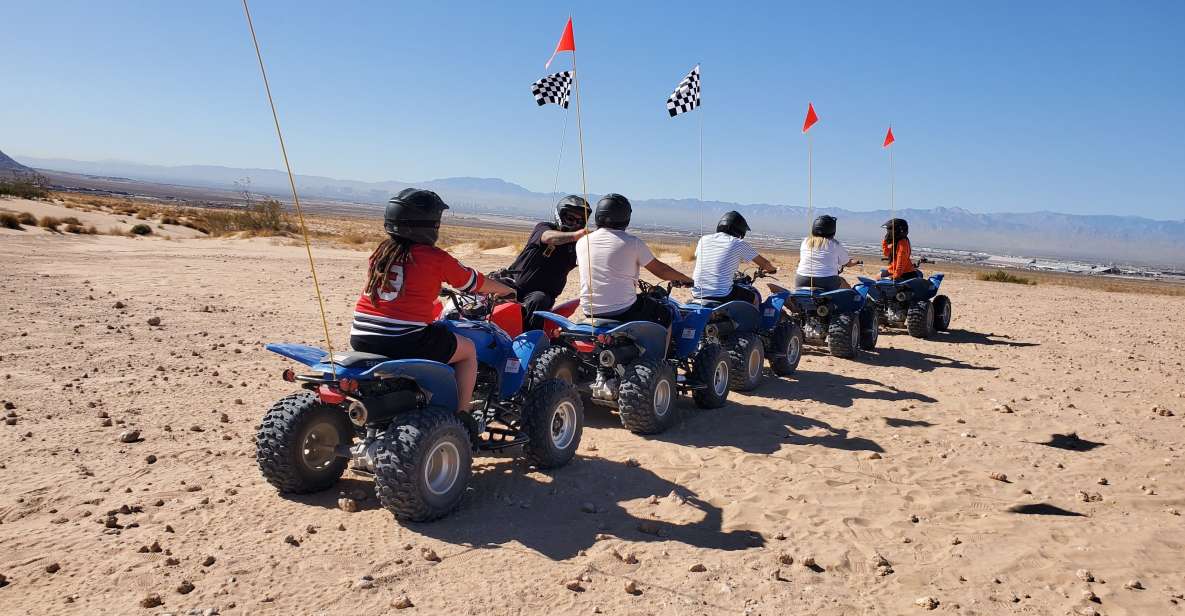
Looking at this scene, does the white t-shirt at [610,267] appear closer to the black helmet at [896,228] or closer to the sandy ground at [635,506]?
the sandy ground at [635,506]

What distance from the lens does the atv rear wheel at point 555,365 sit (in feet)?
23.2

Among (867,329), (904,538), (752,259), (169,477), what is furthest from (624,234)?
(867,329)

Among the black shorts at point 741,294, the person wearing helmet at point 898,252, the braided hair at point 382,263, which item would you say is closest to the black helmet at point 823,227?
the black shorts at point 741,294

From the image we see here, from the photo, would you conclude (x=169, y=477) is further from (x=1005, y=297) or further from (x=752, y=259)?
(x=1005, y=297)

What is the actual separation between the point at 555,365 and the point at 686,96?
486 cm

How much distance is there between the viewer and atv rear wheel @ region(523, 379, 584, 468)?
18.9 ft

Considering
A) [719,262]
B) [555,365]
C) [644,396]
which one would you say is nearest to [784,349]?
[719,262]

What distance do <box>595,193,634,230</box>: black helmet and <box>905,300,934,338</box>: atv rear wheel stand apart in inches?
335

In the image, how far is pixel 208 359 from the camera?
8742 millimetres

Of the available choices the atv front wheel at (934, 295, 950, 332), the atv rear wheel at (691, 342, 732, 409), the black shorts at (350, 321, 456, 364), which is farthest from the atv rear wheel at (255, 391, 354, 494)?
the atv front wheel at (934, 295, 950, 332)

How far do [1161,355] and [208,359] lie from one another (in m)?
14.5

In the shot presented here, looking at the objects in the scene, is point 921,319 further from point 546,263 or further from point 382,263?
point 382,263

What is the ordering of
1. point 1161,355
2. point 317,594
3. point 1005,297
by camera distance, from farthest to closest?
point 1005,297
point 1161,355
point 317,594

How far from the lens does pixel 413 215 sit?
15.7ft
